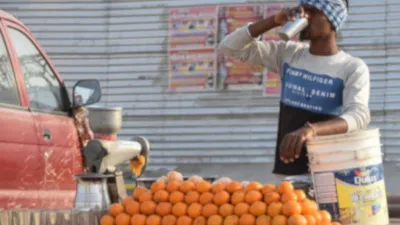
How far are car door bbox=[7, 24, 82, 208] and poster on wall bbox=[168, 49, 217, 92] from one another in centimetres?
854

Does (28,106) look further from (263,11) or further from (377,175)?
(263,11)

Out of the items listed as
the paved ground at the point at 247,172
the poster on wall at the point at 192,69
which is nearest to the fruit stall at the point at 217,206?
the paved ground at the point at 247,172

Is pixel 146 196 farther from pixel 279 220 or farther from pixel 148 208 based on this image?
pixel 279 220

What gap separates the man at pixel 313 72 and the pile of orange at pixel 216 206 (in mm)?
324

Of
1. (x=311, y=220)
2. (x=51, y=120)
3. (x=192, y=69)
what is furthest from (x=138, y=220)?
(x=192, y=69)

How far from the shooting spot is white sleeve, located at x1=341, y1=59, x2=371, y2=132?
4605 mm

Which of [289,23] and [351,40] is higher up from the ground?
[289,23]

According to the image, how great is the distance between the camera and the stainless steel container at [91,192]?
16.1 ft

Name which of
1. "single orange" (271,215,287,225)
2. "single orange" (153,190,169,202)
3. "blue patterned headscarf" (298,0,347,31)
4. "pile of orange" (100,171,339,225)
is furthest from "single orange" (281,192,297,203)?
"blue patterned headscarf" (298,0,347,31)

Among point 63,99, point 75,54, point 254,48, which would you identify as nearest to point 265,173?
point 75,54

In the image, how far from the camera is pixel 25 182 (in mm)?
5691

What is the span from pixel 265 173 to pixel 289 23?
10.2m

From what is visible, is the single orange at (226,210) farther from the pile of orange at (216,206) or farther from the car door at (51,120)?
the car door at (51,120)

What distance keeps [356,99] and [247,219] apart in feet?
2.99
